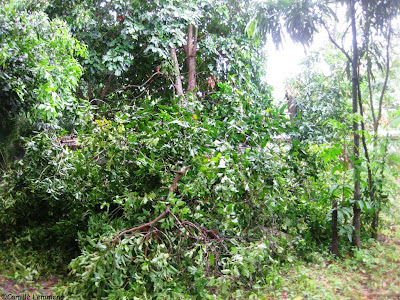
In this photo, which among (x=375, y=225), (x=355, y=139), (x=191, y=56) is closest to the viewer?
A: (x=355, y=139)

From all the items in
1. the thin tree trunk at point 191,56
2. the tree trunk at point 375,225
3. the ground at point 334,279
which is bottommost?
the ground at point 334,279

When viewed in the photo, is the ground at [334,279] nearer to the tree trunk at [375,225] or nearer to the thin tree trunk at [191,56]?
the tree trunk at [375,225]

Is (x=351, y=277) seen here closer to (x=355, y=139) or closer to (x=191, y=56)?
(x=355, y=139)

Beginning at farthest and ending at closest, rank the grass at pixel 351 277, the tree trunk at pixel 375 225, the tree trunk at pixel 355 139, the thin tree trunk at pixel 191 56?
the thin tree trunk at pixel 191 56
the tree trunk at pixel 375 225
the tree trunk at pixel 355 139
the grass at pixel 351 277

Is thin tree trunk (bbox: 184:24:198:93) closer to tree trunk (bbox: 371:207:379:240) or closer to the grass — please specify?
tree trunk (bbox: 371:207:379:240)

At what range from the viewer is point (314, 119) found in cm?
600

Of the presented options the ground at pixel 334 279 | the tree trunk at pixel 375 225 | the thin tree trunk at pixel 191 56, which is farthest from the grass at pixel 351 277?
the thin tree trunk at pixel 191 56

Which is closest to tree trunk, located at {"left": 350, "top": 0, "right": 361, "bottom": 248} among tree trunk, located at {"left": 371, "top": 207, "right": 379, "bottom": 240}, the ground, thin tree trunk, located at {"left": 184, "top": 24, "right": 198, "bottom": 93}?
the ground

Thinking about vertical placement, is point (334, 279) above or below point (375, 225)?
below

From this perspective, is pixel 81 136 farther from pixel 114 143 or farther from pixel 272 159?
pixel 272 159

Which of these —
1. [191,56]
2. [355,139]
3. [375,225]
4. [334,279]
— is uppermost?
[191,56]

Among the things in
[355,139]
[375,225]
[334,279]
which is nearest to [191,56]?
[355,139]

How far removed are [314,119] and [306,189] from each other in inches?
103

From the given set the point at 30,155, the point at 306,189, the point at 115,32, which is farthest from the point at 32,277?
the point at 115,32
